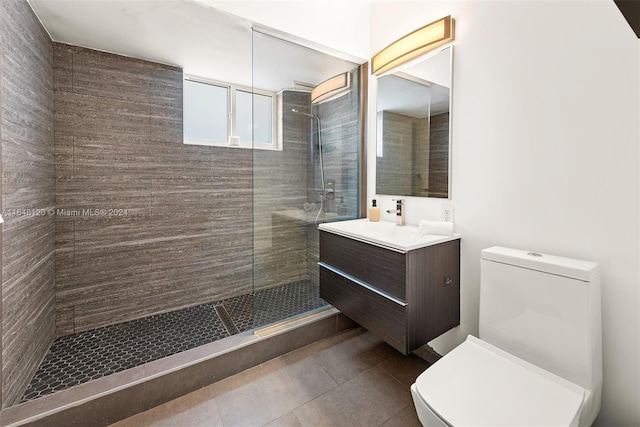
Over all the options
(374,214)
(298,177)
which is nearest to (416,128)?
(374,214)

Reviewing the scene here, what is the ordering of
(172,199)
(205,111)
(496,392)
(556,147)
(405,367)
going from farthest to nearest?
1. (205,111)
2. (172,199)
3. (405,367)
4. (556,147)
5. (496,392)

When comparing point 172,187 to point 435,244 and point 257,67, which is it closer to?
point 257,67

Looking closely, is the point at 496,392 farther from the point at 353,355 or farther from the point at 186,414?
the point at 186,414

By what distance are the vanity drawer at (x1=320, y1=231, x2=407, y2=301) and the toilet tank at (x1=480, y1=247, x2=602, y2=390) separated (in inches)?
16.0

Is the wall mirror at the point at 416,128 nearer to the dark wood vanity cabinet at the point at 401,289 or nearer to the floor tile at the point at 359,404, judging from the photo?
the dark wood vanity cabinet at the point at 401,289

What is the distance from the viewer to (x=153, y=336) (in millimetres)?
2094

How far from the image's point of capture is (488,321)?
133cm

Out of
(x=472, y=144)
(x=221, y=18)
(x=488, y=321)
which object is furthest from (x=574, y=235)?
(x=221, y=18)

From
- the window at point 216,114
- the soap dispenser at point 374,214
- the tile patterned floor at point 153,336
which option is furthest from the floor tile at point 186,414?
the window at point 216,114

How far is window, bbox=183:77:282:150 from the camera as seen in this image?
103 inches

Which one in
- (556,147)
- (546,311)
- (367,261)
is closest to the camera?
(546,311)

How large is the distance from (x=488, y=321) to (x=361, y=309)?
0.67 m

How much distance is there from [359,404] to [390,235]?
966mm

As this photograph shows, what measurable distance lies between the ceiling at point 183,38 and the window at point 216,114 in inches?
9.7
